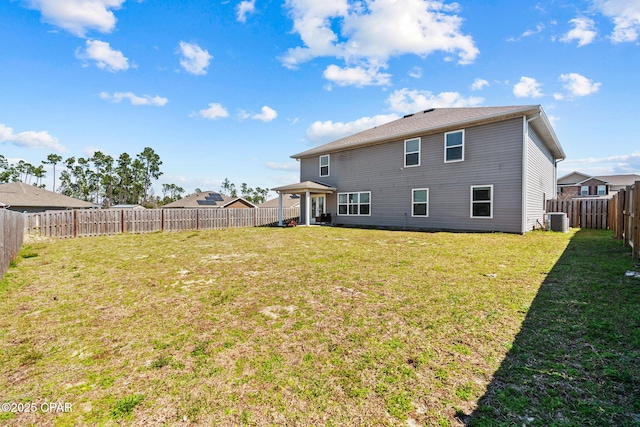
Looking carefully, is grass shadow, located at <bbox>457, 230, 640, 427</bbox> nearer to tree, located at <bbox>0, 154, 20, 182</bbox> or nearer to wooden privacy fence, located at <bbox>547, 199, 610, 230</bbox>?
wooden privacy fence, located at <bbox>547, 199, 610, 230</bbox>

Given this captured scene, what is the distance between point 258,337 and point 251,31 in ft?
44.4

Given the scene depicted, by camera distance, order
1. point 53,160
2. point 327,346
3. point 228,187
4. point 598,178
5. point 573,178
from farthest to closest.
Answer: point 228,187 < point 53,160 < point 573,178 < point 598,178 < point 327,346

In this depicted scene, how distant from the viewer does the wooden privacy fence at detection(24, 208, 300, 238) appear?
12.0m

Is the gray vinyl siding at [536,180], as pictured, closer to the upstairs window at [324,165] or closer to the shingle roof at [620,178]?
the upstairs window at [324,165]

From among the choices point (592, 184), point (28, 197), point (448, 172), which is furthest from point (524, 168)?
point (28, 197)

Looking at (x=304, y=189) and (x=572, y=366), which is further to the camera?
(x=304, y=189)

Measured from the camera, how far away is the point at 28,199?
26.1 meters

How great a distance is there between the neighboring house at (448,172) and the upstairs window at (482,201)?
0.04 metres

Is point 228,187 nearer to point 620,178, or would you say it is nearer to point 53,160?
point 53,160

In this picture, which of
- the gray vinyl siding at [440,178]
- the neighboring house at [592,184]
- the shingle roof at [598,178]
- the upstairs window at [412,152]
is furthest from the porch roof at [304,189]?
the shingle roof at [598,178]

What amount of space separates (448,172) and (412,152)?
86.2 inches

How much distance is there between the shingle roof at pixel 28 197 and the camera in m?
25.0

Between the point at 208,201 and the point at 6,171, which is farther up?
the point at 6,171

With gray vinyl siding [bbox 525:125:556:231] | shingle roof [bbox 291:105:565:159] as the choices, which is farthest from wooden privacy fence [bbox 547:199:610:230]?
shingle roof [bbox 291:105:565:159]
